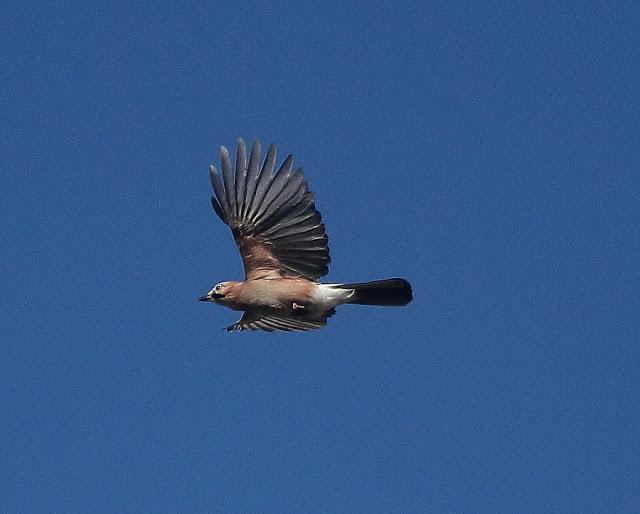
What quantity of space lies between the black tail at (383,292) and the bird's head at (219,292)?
56.5 inches

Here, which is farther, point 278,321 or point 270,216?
point 278,321

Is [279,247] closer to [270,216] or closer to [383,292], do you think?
[270,216]

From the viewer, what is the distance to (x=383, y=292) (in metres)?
15.4

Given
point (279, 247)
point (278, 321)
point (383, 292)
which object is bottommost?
point (278, 321)

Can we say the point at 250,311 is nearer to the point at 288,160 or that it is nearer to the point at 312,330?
the point at 312,330

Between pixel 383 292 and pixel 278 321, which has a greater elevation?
pixel 383 292

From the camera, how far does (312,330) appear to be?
52.4 ft

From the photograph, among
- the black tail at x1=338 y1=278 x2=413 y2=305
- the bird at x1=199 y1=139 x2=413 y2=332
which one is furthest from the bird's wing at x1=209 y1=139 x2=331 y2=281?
the black tail at x1=338 y1=278 x2=413 y2=305

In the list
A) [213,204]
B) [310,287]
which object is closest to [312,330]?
[310,287]

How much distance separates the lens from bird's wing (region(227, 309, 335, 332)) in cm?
1584

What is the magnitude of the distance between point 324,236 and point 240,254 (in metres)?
1.19

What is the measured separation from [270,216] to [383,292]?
1.60 meters

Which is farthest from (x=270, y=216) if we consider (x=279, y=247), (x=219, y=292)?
(x=219, y=292)

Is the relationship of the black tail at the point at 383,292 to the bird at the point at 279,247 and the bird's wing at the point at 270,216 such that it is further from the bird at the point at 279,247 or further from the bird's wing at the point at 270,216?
the bird's wing at the point at 270,216
